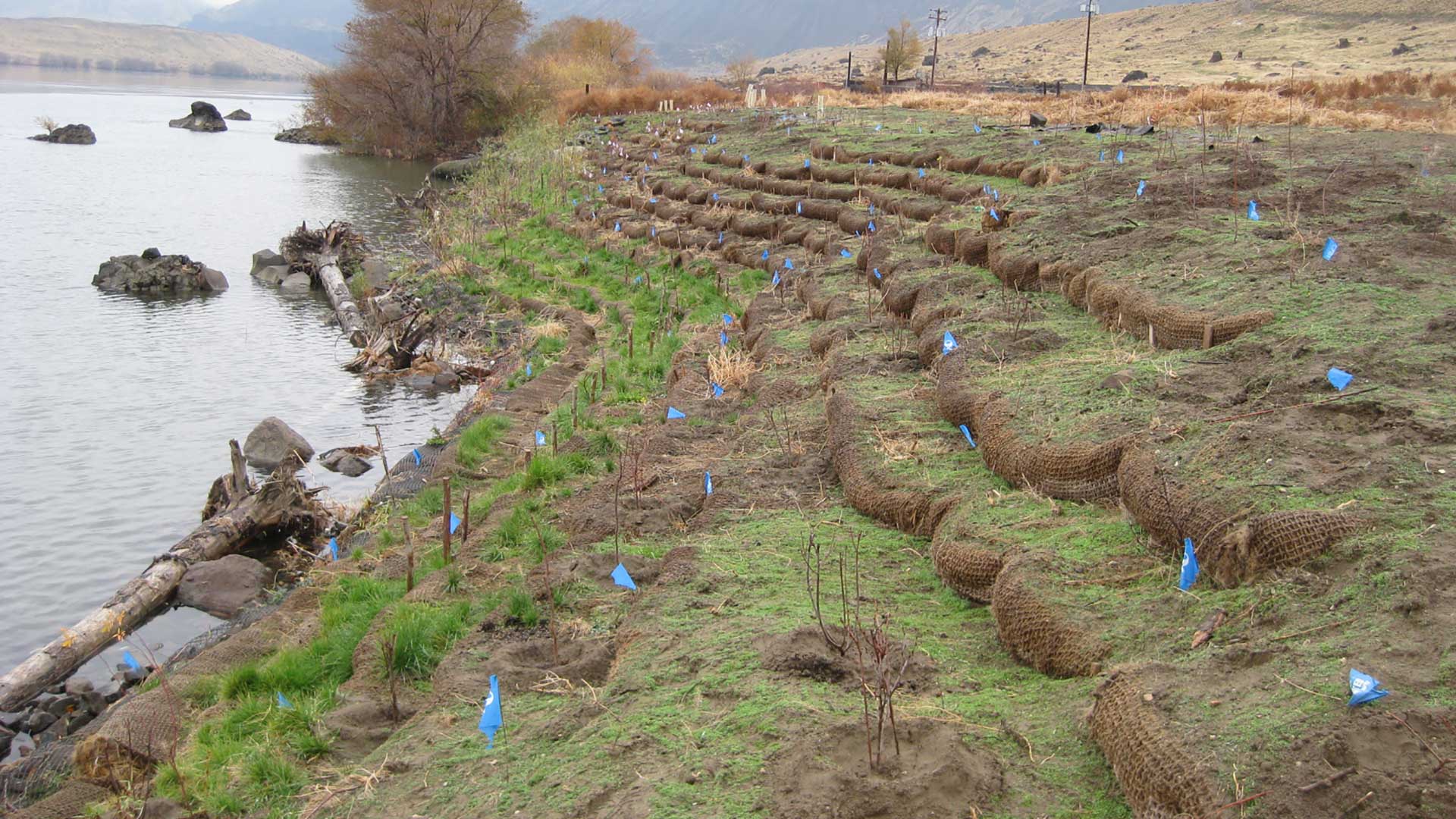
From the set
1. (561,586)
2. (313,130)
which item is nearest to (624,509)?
(561,586)

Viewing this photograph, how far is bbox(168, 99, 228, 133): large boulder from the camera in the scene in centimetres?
5307

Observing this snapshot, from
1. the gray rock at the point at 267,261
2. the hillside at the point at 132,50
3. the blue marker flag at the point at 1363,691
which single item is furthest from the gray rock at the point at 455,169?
the hillside at the point at 132,50

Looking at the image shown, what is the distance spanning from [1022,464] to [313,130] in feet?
163

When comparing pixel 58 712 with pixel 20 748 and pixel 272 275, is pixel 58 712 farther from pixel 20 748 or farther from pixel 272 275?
pixel 272 275

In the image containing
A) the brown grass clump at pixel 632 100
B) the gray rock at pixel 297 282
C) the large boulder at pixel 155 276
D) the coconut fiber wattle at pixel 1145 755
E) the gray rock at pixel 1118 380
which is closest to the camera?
the coconut fiber wattle at pixel 1145 755

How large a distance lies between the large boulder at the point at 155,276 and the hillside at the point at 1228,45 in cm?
3746

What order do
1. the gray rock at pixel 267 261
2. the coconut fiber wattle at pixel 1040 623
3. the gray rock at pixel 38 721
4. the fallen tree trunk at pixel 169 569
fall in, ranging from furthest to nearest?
1. the gray rock at pixel 267 261
2. the fallen tree trunk at pixel 169 569
3. the gray rock at pixel 38 721
4. the coconut fiber wattle at pixel 1040 623

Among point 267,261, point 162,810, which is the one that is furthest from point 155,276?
point 162,810

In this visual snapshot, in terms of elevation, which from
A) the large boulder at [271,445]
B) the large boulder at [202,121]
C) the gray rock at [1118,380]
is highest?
the large boulder at [202,121]

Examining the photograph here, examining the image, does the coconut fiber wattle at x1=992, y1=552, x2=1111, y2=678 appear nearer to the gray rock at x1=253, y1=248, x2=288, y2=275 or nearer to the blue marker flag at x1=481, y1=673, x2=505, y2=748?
the blue marker flag at x1=481, y1=673, x2=505, y2=748

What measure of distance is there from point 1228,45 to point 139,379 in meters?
59.1

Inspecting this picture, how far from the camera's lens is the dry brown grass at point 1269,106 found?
Answer: 16.5 metres

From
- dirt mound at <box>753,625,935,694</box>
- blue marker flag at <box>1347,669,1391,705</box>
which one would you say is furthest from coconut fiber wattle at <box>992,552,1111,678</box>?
blue marker flag at <box>1347,669,1391,705</box>

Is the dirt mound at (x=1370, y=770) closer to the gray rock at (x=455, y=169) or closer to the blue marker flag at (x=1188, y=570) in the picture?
the blue marker flag at (x=1188, y=570)
